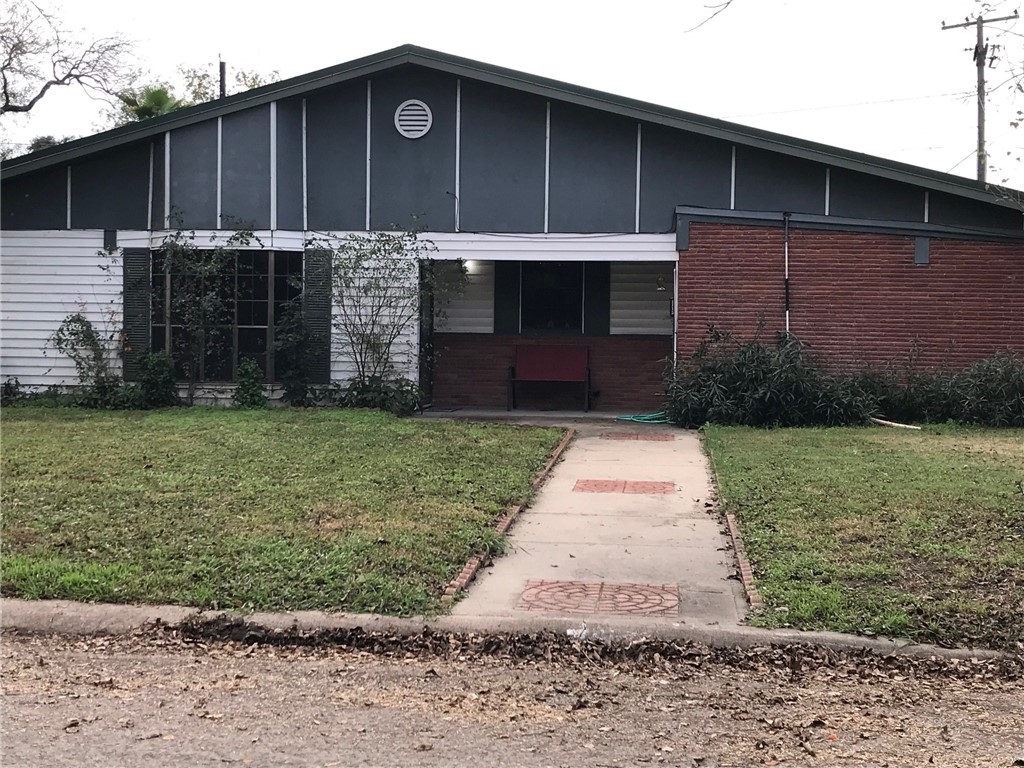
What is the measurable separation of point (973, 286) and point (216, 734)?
14.3 metres

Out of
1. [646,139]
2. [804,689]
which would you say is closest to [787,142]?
[646,139]

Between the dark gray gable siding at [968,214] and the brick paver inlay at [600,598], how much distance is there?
1161cm

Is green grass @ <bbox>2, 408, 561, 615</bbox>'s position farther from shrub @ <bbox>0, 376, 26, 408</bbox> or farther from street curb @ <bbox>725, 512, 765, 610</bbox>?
shrub @ <bbox>0, 376, 26, 408</bbox>

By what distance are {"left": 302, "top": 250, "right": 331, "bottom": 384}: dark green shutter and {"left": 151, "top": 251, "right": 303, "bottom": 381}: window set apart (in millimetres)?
229

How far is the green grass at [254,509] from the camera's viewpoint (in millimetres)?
5676

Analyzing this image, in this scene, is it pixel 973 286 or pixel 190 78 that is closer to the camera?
pixel 973 286

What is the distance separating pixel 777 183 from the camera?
51.5ft

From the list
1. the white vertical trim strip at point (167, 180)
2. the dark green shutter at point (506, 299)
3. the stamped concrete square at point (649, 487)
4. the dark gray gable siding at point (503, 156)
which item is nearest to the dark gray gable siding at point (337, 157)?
the dark gray gable siding at point (503, 156)

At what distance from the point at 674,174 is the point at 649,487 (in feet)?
26.0

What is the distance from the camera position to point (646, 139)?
1598 centimetres

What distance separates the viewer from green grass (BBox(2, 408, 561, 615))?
5.68 m

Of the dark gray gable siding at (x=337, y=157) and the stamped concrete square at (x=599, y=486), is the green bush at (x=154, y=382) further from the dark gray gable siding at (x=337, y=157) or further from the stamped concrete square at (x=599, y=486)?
the stamped concrete square at (x=599, y=486)

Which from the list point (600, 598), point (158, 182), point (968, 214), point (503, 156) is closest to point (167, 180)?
point (158, 182)

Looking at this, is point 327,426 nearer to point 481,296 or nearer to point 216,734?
point 481,296
